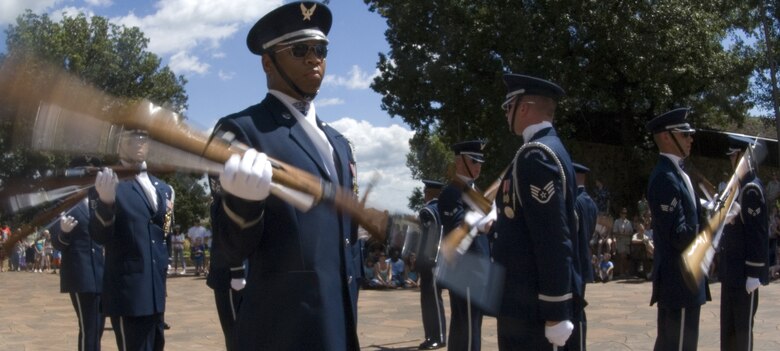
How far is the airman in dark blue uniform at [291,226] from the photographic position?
287 cm

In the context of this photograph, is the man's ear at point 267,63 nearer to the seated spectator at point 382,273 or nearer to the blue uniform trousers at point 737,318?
the blue uniform trousers at point 737,318

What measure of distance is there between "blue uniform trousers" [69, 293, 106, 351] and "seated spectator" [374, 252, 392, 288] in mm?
10352

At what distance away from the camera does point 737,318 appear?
6.66 metres

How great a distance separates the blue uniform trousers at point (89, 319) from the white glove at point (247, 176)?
467cm

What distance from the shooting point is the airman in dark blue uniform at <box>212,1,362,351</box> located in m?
2.87

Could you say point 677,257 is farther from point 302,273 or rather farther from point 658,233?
point 302,273

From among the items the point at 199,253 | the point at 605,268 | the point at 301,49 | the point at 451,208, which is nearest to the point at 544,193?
the point at 301,49

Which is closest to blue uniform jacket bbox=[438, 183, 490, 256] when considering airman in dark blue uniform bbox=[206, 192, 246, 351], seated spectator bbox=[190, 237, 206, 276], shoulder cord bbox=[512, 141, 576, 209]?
airman in dark blue uniform bbox=[206, 192, 246, 351]

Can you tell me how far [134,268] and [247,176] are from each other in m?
3.56

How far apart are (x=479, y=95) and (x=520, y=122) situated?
18.7 metres

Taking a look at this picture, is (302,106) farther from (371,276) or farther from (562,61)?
(562,61)

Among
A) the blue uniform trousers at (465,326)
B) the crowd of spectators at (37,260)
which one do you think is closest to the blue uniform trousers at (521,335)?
the blue uniform trousers at (465,326)

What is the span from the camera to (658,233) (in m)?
5.74

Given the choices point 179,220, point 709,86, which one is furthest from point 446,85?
point 179,220
